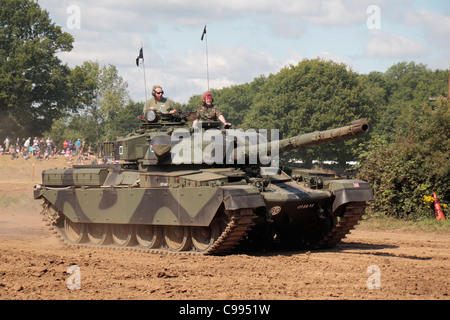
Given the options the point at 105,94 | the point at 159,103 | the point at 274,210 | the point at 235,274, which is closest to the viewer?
the point at 235,274

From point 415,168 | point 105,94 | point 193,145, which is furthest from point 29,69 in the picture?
point 193,145

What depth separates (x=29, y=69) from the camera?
169 ft

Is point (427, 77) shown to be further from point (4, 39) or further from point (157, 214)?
point (157, 214)

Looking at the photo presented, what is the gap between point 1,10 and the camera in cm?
5134

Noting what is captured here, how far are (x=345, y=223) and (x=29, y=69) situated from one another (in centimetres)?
4199

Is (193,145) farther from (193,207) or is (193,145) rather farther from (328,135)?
(328,135)

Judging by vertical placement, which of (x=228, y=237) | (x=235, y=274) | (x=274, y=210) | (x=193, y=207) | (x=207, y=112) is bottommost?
(x=235, y=274)

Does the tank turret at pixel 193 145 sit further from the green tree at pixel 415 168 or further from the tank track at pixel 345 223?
the green tree at pixel 415 168

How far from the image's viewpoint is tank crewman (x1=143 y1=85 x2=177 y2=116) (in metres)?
16.5

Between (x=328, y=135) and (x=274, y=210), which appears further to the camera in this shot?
(x=274, y=210)

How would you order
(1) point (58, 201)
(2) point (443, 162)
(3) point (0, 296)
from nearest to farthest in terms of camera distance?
(3) point (0, 296)
(1) point (58, 201)
(2) point (443, 162)

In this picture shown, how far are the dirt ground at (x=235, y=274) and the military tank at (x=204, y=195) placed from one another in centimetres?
72

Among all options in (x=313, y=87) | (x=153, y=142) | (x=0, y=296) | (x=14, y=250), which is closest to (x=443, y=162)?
(x=153, y=142)
